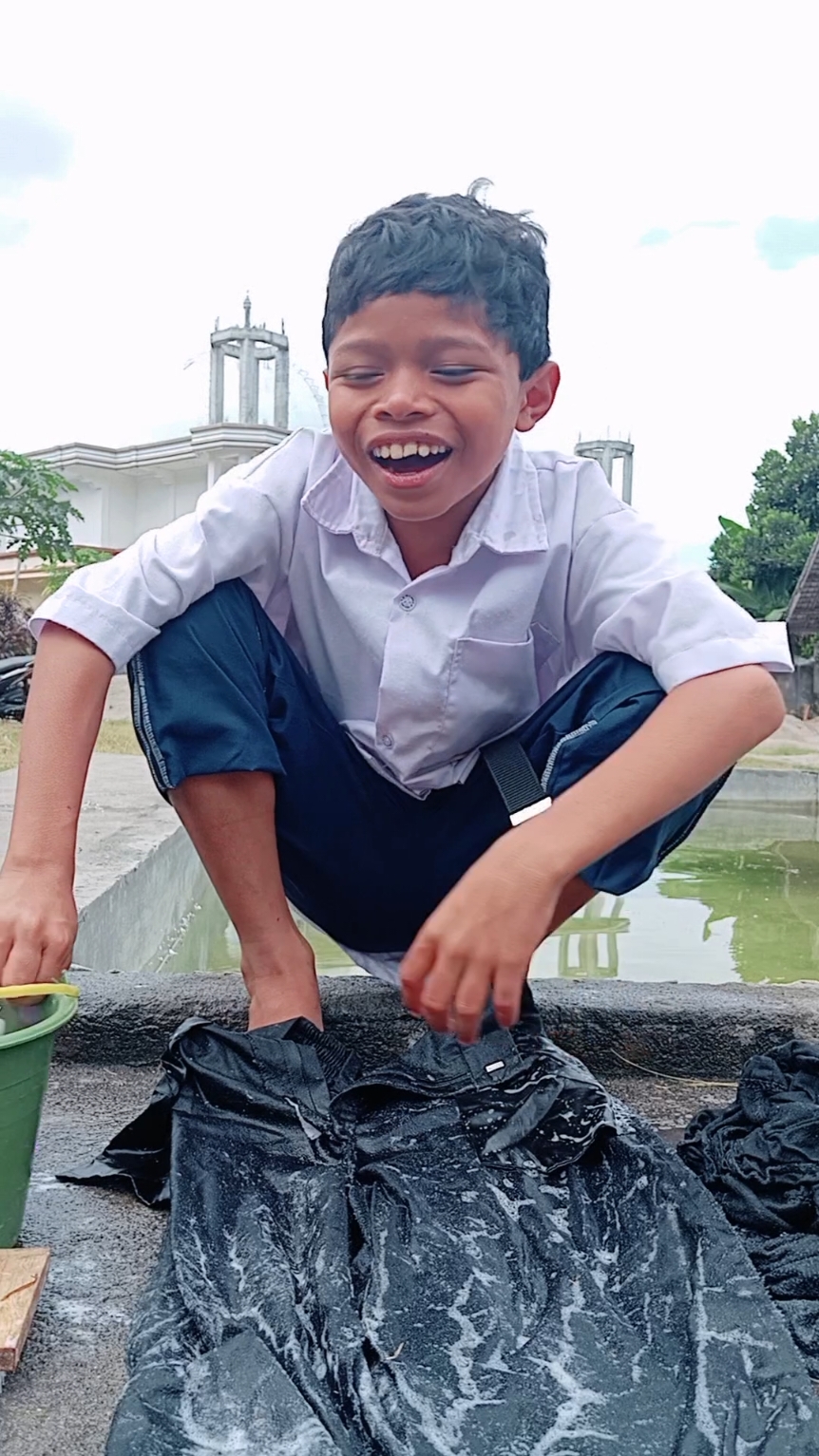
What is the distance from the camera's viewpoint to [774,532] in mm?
20484

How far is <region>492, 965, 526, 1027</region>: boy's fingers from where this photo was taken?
3.81ft

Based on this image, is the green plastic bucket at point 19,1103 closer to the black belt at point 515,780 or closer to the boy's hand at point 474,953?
the boy's hand at point 474,953

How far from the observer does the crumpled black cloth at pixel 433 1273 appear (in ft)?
3.01

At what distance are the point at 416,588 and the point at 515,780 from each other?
0.28 metres

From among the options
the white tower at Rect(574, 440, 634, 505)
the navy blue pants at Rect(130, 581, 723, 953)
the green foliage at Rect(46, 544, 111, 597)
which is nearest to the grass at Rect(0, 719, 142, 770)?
the green foliage at Rect(46, 544, 111, 597)

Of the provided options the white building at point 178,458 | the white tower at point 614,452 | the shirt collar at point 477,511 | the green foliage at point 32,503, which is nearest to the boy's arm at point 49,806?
the shirt collar at point 477,511

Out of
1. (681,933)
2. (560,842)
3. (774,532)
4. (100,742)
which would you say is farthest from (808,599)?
(560,842)

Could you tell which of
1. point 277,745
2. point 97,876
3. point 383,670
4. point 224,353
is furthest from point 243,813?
point 224,353

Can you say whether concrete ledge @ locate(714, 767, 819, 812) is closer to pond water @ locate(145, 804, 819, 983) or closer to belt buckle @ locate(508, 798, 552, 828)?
pond water @ locate(145, 804, 819, 983)

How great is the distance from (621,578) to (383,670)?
0.32m

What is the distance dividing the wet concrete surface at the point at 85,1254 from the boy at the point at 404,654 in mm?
290

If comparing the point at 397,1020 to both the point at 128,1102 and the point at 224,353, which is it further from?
the point at 224,353

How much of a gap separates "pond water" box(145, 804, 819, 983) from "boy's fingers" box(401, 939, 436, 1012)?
6.92 feet

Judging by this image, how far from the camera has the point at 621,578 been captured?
4.98 ft
